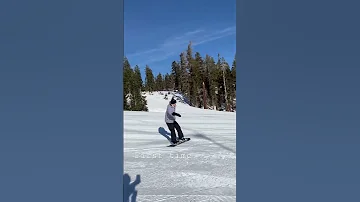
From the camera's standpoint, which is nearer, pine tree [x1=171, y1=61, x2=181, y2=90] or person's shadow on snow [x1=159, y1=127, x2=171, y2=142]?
person's shadow on snow [x1=159, y1=127, x2=171, y2=142]

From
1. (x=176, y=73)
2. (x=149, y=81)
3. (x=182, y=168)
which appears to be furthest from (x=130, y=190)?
(x=149, y=81)

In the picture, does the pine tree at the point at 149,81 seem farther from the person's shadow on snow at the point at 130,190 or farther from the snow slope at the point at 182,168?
the person's shadow on snow at the point at 130,190

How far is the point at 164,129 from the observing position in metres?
9.85

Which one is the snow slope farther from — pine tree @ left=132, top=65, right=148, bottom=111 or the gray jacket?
pine tree @ left=132, top=65, right=148, bottom=111

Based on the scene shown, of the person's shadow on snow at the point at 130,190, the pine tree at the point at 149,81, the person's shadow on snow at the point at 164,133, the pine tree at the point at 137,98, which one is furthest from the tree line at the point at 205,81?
the person's shadow on snow at the point at 130,190

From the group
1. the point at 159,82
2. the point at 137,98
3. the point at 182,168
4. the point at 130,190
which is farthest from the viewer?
the point at 159,82

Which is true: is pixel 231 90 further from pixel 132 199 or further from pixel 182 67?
pixel 132 199

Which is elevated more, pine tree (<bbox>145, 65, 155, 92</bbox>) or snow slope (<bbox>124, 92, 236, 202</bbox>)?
pine tree (<bbox>145, 65, 155, 92</bbox>)

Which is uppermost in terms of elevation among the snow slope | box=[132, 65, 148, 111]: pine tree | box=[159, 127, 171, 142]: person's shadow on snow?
box=[132, 65, 148, 111]: pine tree

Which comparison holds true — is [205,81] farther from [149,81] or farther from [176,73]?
[149,81]

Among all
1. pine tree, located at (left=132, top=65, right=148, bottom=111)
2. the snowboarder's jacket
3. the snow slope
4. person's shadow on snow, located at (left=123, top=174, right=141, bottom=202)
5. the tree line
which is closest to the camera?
person's shadow on snow, located at (left=123, top=174, right=141, bottom=202)

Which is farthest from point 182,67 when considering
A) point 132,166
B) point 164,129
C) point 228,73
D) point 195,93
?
point 132,166

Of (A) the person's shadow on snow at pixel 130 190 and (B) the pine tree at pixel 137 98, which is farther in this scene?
(B) the pine tree at pixel 137 98

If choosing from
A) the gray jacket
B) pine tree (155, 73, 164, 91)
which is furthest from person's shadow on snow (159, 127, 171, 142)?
pine tree (155, 73, 164, 91)
